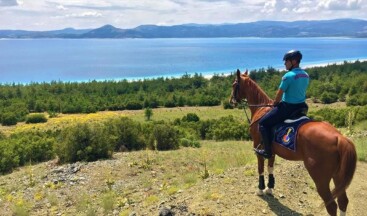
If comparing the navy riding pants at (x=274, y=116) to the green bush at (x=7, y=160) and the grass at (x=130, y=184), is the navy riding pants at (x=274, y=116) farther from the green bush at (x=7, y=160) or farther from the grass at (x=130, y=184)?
the green bush at (x=7, y=160)

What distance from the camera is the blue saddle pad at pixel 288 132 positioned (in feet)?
23.0

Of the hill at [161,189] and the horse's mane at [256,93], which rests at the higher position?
→ the horse's mane at [256,93]

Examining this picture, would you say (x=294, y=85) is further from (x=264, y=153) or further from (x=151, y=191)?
(x=151, y=191)

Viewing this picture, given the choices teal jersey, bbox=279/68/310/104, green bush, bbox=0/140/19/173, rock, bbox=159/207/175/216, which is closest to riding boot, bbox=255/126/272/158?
teal jersey, bbox=279/68/310/104

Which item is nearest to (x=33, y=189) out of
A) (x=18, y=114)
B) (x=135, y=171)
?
(x=135, y=171)

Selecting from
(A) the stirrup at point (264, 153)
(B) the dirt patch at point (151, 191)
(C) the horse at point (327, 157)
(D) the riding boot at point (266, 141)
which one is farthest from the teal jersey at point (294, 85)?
(B) the dirt patch at point (151, 191)

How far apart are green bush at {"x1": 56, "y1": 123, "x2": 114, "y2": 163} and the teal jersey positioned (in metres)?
12.0

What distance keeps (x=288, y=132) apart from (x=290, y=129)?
68 millimetres

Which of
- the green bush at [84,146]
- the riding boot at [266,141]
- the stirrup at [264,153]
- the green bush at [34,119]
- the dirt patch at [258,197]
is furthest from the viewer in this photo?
the green bush at [34,119]

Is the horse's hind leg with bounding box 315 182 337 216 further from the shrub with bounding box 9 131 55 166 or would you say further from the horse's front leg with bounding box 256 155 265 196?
the shrub with bounding box 9 131 55 166

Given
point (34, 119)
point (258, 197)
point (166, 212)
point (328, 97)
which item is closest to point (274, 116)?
point (258, 197)

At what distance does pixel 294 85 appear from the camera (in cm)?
712

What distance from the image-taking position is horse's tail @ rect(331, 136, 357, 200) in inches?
243

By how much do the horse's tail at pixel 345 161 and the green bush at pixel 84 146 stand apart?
42.4ft
